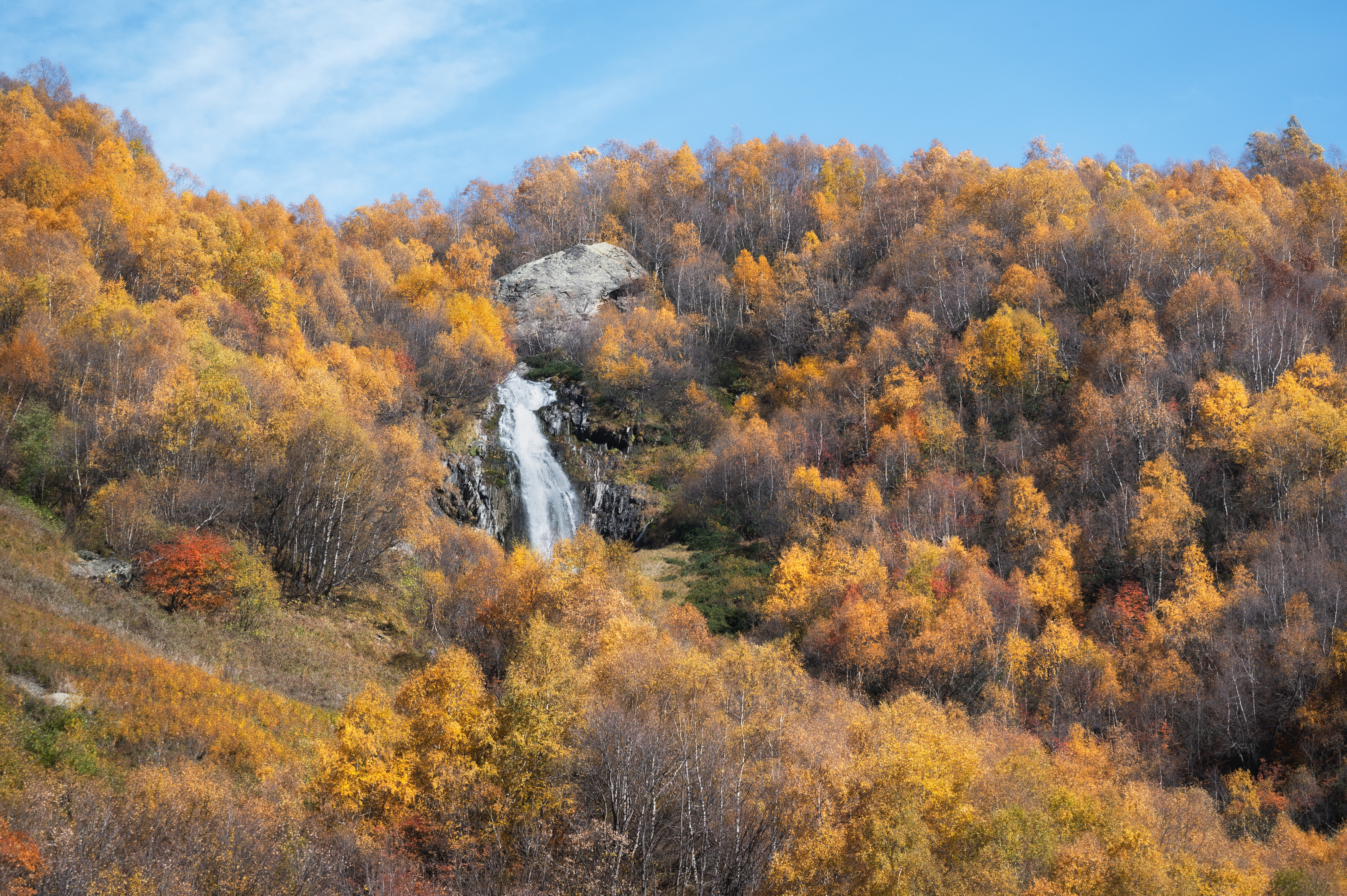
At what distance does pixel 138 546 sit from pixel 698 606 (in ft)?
122

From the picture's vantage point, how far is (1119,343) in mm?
70875

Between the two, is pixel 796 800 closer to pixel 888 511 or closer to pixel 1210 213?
pixel 888 511

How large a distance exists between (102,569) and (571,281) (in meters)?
75.8

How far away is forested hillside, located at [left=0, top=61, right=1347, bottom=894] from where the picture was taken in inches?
1051

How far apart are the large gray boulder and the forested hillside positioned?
3088 millimetres

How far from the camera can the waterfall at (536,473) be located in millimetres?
72312

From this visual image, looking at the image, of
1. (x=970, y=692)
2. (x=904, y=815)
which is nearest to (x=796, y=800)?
(x=904, y=815)

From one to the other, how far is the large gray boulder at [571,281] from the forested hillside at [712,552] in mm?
3088

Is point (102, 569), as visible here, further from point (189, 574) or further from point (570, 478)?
point (570, 478)

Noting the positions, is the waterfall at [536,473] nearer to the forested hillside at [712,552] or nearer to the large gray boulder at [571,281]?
the forested hillside at [712,552]

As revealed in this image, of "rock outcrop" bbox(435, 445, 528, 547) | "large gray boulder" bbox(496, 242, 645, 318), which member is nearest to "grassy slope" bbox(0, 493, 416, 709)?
"rock outcrop" bbox(435, 445, 528, 547)

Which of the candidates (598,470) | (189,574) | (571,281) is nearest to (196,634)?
(189,574)

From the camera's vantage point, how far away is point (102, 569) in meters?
37.3

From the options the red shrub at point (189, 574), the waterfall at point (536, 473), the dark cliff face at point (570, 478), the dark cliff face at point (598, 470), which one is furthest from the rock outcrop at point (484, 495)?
the red shrub at point (189, 574)
